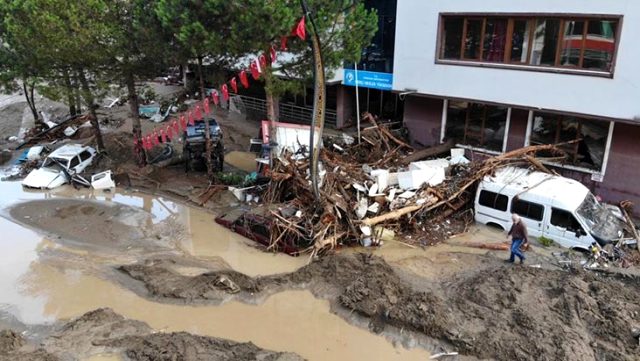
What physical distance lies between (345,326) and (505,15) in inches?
462

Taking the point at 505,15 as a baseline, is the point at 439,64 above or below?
below

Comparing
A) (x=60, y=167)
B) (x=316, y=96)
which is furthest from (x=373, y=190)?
(x=60, y=167)

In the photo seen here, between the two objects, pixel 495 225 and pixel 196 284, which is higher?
pixel 495 225

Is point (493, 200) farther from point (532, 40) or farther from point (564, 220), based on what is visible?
point (532, 40)

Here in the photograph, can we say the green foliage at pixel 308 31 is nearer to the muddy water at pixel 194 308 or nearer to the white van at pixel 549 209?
the muddy water at pixel 194 308

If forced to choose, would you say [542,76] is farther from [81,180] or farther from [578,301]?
[81,180]

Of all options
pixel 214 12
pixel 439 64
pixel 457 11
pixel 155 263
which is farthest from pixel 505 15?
pixel 155 263

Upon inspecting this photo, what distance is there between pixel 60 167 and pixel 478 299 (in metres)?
17.3

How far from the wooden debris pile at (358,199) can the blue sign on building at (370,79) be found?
183 inches

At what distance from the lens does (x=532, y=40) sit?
16625 mm

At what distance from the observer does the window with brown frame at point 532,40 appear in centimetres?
1538

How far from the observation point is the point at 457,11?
17.7m

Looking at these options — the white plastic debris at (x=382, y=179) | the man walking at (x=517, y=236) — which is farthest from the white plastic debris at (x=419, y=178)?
the man walking at (x=517, y=236)

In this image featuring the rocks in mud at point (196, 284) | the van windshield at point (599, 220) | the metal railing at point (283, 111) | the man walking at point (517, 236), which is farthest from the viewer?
the metal railing at point (283, 111)
